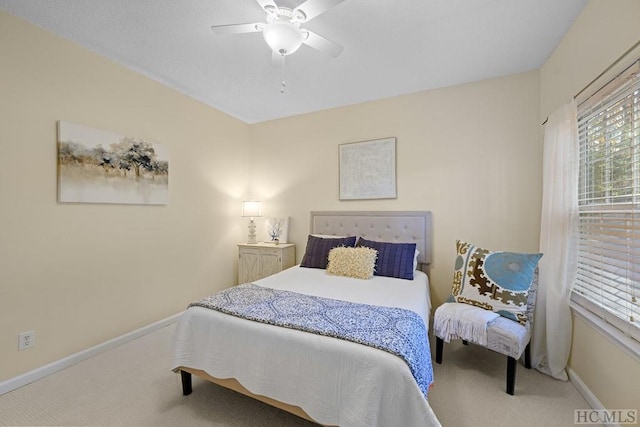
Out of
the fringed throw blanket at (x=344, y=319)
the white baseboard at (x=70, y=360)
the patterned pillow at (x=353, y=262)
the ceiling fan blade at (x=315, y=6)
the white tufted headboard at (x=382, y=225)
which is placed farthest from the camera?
the white tufted headboard at (x=382, y=225)

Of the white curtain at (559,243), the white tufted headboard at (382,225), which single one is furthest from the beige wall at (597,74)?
the white tufted headboard at (382,225)

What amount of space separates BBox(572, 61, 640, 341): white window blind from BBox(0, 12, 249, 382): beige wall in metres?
3.72

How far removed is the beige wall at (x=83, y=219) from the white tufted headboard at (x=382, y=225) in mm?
1600

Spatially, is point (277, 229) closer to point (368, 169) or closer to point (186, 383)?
point (368, 169)

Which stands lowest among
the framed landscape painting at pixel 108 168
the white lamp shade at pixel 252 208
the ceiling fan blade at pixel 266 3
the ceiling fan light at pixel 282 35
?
the white lamp shade at pixel 252 208

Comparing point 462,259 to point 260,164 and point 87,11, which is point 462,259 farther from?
point 87,11

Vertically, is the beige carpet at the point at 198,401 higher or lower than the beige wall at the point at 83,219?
lower

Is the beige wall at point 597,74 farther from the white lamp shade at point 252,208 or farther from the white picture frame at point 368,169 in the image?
the white lamp shade at point 252,208

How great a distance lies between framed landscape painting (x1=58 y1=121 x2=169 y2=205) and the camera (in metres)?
2.18

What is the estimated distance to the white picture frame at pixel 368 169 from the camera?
10.5 ft

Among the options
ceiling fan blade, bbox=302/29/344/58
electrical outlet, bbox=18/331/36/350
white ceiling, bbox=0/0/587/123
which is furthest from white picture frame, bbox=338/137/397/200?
electrical outlet, bbox=18/331/36/350

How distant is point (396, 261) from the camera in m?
2.70

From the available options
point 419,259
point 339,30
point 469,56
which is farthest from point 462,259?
point 339,30

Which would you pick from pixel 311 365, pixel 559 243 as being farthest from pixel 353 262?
pixel 559 243
